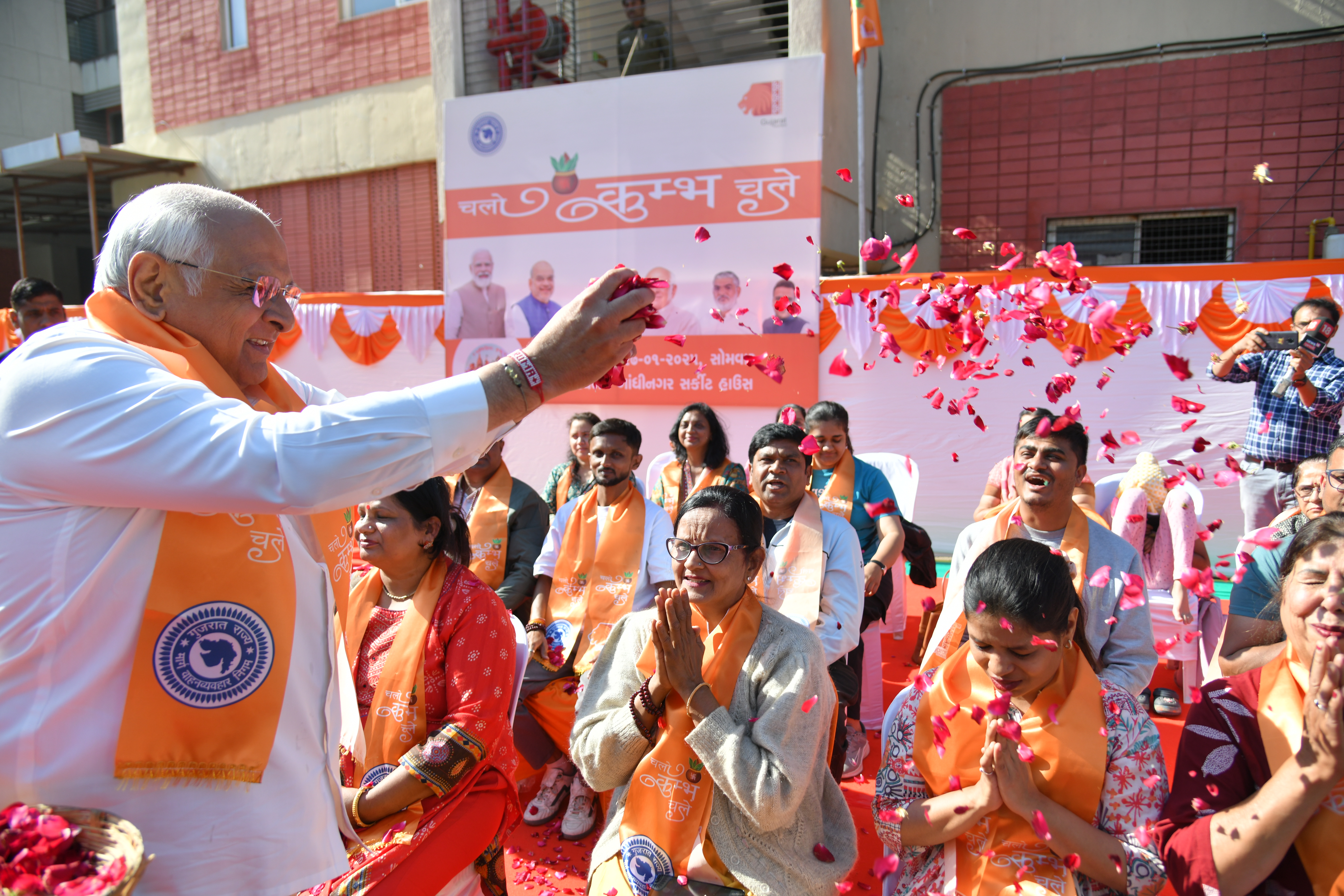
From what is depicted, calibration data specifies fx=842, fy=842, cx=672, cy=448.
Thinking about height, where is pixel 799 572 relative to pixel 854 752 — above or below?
above

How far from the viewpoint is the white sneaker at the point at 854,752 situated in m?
3.73

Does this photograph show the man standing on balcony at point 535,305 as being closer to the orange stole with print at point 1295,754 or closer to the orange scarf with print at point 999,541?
the orange scarf with print at point 999,541

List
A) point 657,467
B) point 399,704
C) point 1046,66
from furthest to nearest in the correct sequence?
point 1046,66
point 657,467
point 399,704

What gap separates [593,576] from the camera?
13.2ft

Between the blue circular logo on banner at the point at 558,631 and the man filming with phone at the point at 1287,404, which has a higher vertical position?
the man filming with phone at the point at 1287,404

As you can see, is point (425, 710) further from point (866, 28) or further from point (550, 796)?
point (866, 28)

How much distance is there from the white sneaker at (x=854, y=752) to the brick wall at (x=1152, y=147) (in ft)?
19.9

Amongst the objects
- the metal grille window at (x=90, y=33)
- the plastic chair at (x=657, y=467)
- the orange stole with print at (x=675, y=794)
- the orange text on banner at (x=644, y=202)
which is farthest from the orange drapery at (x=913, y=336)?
the metal grille window at (x=90, y=33)

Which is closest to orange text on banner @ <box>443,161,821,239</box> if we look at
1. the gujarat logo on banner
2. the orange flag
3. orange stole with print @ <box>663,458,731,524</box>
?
the gujarat logo on banner

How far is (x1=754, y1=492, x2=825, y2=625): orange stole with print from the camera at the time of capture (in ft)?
11.1

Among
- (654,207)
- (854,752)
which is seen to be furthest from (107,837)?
(654,207)

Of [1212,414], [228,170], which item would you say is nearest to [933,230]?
[1212,414]

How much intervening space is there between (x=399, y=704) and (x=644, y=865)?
80cm

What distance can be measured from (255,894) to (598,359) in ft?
3.34
